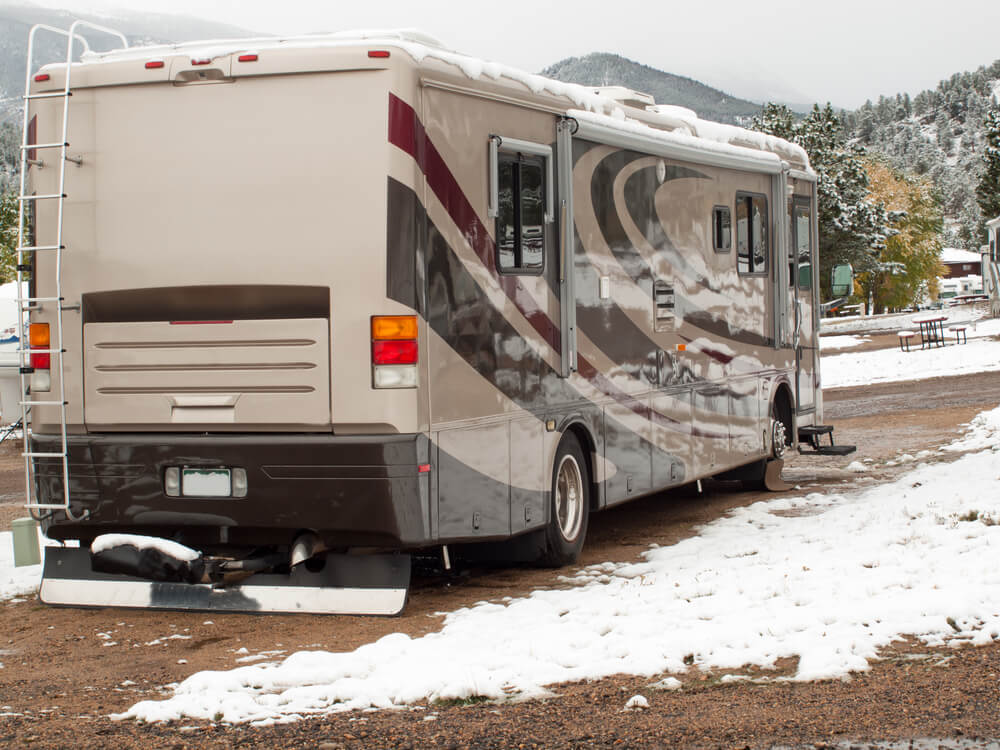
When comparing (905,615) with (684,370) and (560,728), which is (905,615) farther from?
(684,370)

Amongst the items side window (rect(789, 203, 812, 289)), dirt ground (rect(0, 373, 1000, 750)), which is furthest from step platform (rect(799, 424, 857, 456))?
dirt ground (rect(0, 373, 1000, 750))

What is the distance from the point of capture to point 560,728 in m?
4.79

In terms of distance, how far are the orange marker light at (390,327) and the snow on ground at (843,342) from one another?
34.8m

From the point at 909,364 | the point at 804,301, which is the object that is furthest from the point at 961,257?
the point at 804,301

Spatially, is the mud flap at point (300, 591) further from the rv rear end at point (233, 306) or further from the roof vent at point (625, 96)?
the roof vent at point (625, 96)

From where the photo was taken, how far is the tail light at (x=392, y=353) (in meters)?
6.55

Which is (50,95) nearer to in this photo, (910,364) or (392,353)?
(392,353)

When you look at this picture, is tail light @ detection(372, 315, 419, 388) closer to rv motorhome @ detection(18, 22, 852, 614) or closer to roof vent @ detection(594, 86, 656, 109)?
rv motorhome @ detection(18, 22, 852, 614)

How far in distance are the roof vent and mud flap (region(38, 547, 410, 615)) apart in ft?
13.1

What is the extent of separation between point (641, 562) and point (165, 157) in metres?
3.89

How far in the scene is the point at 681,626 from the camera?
6.08 metres

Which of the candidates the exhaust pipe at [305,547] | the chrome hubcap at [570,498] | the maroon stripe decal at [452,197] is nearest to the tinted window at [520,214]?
the maroon stripe decal at [452,197]

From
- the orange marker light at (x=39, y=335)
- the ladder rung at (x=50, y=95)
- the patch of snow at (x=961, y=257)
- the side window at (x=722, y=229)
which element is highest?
the patch of snow at (x=961, y=257)

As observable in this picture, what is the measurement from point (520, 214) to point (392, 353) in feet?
5.05
